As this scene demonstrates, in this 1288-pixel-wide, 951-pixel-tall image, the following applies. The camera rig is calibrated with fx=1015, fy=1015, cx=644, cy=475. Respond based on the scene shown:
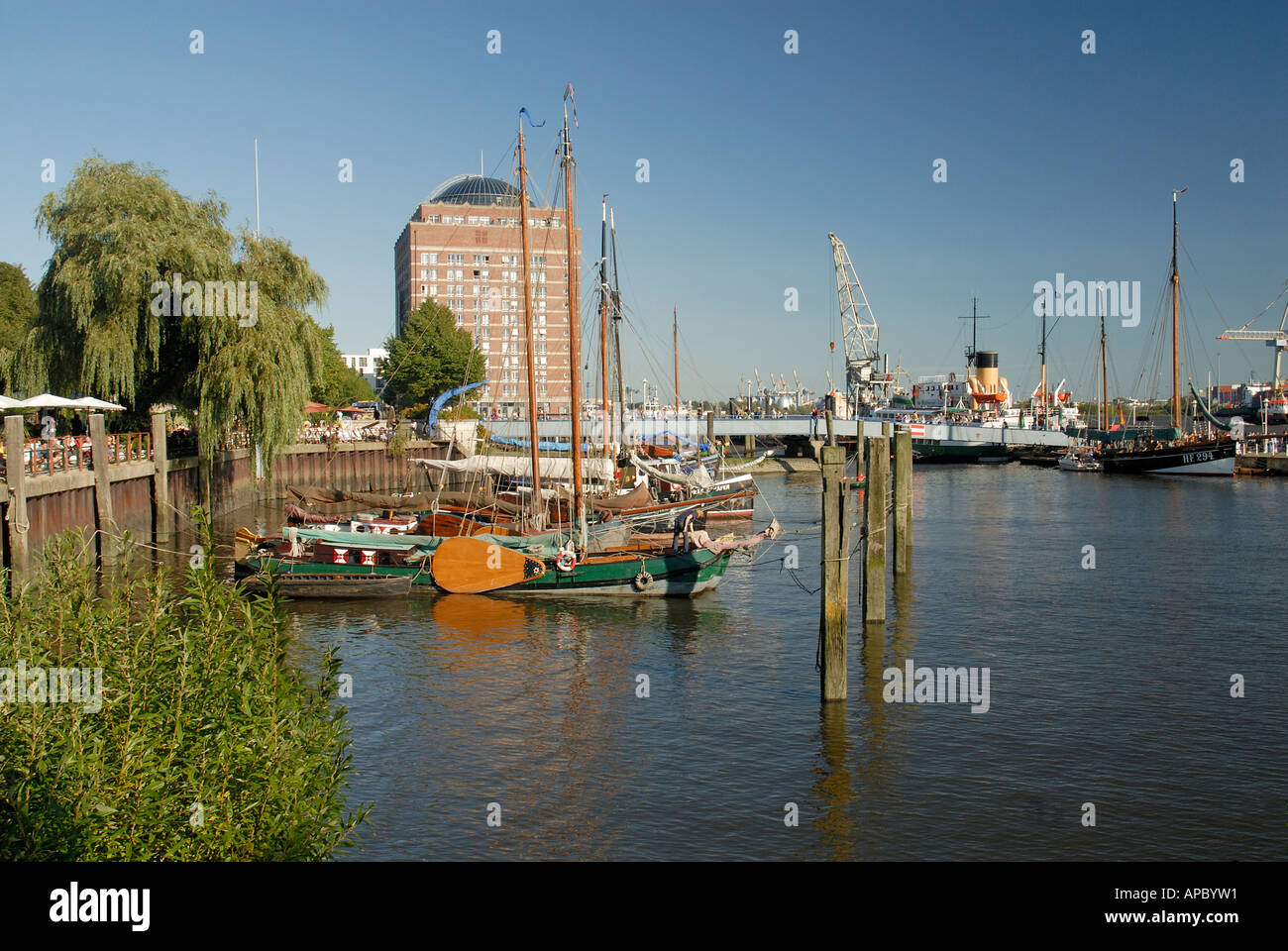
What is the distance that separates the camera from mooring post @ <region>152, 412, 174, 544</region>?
1687 inches

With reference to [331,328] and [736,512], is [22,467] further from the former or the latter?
[331,328]

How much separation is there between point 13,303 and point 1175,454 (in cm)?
9374

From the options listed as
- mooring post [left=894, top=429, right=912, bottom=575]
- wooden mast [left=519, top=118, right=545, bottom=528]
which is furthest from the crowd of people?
mooring post [left=894, top=429, right=912, bottom=575]

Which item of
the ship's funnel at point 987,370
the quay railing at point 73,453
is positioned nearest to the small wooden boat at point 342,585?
the quay railing at point 73,453

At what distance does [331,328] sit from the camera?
115 metres

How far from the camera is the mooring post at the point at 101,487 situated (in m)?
34.6

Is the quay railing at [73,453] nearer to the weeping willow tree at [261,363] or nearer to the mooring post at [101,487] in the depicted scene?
the mooring post at [101,487]

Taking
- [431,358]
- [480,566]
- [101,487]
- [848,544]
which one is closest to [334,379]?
[431,358]

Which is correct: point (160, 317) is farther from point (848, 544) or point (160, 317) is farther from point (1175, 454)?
point (1175, 454)

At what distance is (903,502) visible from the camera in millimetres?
39500

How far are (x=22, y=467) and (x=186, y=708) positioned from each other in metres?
22.1

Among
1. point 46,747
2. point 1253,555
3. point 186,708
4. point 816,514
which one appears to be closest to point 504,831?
point 186,708
